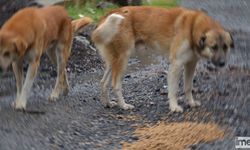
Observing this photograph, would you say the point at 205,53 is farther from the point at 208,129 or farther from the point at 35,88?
the point at 35,88

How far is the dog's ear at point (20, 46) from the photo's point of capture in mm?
9133

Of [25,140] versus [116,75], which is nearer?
[25,140]

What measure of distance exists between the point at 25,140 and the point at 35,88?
386cm

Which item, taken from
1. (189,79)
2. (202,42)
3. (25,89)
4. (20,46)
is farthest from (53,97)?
(202,42)

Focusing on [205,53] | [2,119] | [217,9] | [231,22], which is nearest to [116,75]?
[205,53]

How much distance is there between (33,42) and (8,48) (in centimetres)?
58

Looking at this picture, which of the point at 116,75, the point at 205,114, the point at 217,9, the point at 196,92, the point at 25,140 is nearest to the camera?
the point at 25,140

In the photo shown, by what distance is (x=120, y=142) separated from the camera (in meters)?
8.45

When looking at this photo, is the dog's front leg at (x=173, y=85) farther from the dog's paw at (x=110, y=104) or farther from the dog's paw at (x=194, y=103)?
the dog's paw at (x=110, y=104)

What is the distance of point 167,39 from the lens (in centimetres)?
1035

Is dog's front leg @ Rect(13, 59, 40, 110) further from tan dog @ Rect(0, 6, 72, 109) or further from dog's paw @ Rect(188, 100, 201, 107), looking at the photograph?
dog's paw @ Rect(188, 100, 201, 107)

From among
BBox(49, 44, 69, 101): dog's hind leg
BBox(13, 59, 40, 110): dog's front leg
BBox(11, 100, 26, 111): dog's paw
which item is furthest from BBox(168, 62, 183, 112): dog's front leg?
BBox(11, 100, 26, 111): dog's paw

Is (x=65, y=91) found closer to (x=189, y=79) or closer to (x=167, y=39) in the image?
(x=167, y=39)

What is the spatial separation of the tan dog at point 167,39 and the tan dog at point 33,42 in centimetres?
82
